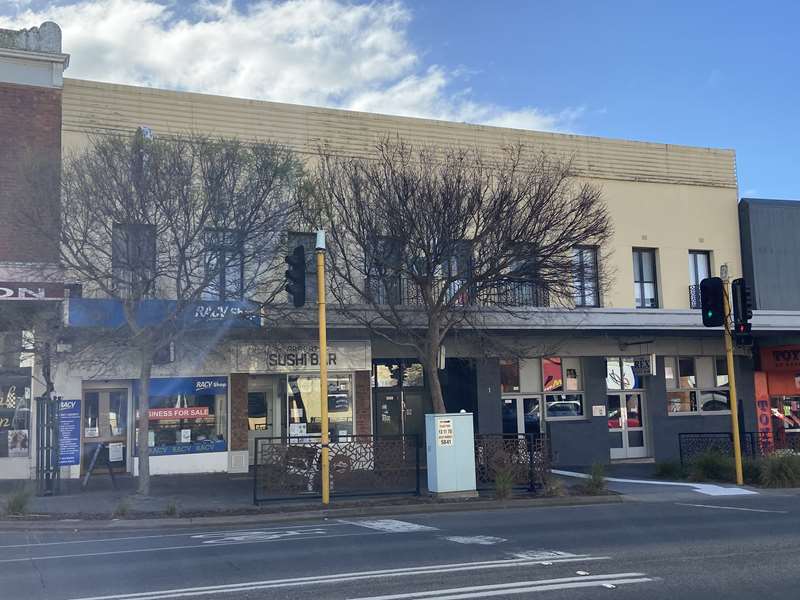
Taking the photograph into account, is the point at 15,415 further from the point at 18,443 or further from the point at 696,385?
the point at 696,385

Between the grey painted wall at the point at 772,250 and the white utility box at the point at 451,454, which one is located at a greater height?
the grey painted wall at the point at 772,250

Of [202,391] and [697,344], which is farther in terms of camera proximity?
[697,344]

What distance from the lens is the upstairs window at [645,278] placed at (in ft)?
87.4

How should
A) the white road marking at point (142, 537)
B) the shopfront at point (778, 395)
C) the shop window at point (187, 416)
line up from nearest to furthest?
1. the white road marking at point (142, 537)
2. the shop window at point (187, 416)
3. the shopfront at point (778, 395)

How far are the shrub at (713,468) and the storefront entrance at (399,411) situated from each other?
311 inches

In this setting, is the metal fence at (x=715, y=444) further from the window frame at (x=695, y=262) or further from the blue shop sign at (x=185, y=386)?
the blue shop sign at (x=185, y=386)

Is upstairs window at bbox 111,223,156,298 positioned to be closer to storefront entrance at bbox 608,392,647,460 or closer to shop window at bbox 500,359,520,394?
shop window at bbox 500,359,520,394

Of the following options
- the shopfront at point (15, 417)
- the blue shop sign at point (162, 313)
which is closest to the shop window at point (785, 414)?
the blue shop sign at point (162, 313)

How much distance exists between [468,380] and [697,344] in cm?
825

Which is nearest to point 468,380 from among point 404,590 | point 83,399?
point 83,399

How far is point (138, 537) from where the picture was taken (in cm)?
1283

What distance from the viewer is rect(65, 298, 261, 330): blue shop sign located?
17.2m

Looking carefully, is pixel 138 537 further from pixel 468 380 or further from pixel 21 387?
pixel 468 380

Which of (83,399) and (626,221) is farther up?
(626,221)
